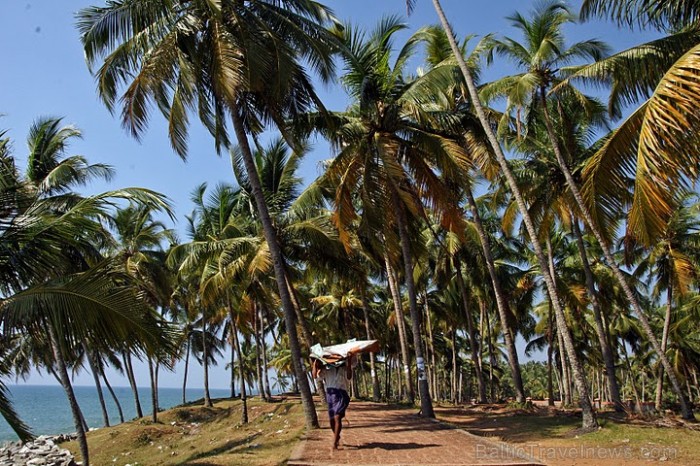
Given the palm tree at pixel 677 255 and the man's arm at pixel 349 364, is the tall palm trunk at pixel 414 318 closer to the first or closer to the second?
the man's arm at pixel 349 364

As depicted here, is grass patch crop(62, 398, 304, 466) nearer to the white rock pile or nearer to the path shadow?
the white rock pile

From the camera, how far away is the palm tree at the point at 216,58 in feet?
37.3

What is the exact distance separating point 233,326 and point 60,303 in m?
17.8

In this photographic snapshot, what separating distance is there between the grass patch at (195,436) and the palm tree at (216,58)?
260 cm

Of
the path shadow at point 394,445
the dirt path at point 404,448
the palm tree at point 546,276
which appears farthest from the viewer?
the palm tree at point 546,276

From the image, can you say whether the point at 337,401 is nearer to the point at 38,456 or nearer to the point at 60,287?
the point at 60,287

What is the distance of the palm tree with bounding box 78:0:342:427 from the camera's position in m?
11.4

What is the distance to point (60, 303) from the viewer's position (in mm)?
6352

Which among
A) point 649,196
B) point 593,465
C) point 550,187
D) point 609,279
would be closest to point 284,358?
point 609,279

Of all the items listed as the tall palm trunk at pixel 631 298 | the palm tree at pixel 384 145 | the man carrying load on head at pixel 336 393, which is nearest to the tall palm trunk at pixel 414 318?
the palm tree at pixel 384 145

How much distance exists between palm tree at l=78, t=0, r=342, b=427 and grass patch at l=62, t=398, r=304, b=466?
260 centimetres

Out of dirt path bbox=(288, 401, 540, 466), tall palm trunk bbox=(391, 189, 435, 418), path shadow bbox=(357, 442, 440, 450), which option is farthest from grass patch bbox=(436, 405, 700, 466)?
path shadow bbox=(357, 442, 440, 450)

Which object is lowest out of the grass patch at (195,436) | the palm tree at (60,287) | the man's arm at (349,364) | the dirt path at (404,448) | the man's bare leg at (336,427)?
the grass patch at (195,436)

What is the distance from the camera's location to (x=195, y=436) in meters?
21.8
